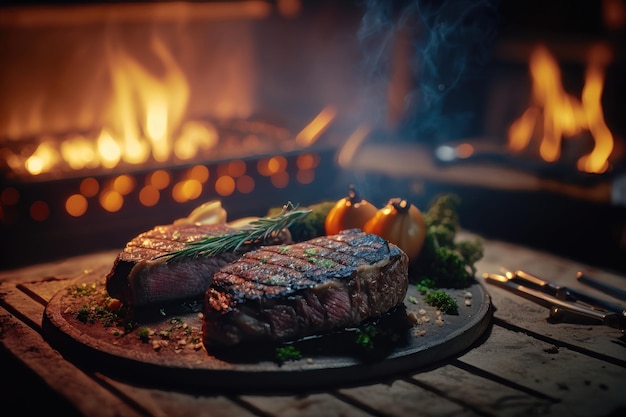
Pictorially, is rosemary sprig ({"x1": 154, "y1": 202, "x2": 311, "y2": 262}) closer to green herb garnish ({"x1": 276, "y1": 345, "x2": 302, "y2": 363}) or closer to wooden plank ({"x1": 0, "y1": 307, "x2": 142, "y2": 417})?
wooden plank ({"x1": 0, "y1": 307, "x2": 142, "y2": 417})

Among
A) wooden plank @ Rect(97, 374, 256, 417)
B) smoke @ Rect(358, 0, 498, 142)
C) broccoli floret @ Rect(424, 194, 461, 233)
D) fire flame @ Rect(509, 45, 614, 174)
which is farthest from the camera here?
smoke @ Rect(358, 0, 498, 142)

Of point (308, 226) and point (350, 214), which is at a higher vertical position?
point (350, 214)

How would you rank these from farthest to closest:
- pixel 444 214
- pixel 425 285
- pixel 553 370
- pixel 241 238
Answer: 1. pixel 444 214
2. pixel 425 285
3. pixel 241 238
4. pixel 553 370

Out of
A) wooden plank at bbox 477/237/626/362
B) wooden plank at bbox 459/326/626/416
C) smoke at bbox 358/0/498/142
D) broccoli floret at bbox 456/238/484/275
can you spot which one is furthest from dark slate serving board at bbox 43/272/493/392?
smoke at bbox 358/0/498/142

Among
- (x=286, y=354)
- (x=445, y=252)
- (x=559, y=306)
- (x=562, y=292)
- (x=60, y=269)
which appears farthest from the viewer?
(x=60, y=269)

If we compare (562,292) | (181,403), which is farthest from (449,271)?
(181,403)

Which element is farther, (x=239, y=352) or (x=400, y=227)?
(x=400, y=227)

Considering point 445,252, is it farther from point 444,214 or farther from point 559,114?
point 559,114
